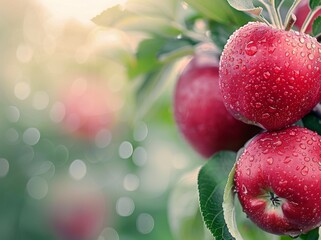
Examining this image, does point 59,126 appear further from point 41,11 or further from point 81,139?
point 41,11

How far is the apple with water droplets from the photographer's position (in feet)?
2.22

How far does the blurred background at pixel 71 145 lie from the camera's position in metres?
2.05

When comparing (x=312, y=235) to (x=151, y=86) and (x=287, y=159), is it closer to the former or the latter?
(x=287, y=159)

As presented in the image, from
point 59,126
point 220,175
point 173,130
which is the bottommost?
point 59,126

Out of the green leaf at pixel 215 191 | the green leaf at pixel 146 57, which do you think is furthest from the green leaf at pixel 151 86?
the green leaf at pixel 215 191

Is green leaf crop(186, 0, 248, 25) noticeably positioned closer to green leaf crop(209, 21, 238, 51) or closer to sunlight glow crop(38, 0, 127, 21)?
green leaf crop(209, 21, 238, 51)

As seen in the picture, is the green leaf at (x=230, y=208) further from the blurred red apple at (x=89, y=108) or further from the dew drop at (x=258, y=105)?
the blurred red apple at (x=89, y=108)

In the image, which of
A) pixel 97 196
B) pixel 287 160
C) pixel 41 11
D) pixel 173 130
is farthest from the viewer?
pixel 41 11

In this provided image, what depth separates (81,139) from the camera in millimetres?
2098

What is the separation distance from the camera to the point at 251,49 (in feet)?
2.24

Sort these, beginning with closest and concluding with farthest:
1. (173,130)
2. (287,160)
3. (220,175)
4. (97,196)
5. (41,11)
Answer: (287,160) < (220,175) < (173,130) < (97,196) < (41,11)

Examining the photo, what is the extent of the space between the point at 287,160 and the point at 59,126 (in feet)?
5.08

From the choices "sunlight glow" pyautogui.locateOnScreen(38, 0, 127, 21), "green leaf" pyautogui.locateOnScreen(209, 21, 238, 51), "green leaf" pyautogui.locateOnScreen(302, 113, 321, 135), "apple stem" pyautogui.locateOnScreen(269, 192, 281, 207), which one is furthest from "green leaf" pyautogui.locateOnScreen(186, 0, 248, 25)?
"sunlight glow" pyautogui.locateOnScreen(38, 0, 127, 21)

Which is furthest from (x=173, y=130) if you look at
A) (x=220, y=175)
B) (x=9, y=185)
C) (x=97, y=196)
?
(x=220, y=175)
